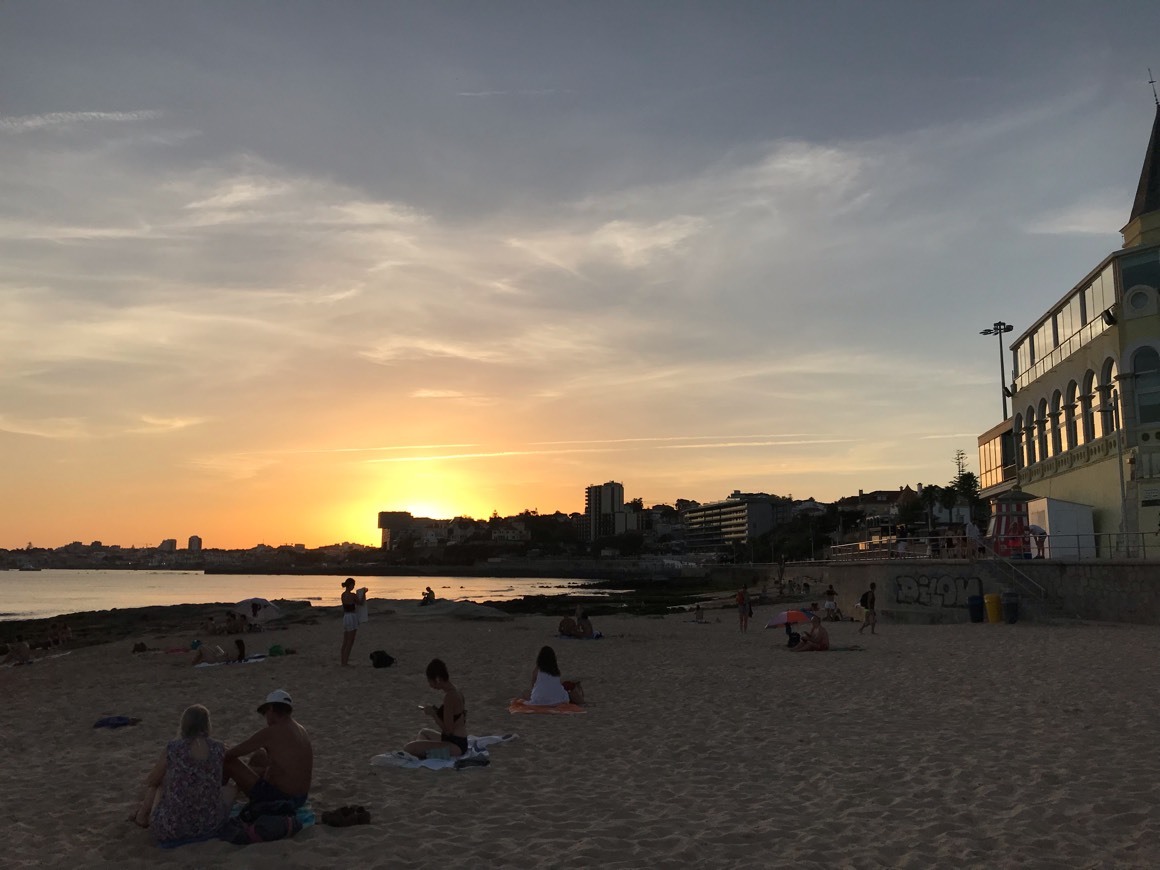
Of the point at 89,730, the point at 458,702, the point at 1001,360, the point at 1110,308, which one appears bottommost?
the point at 89,730

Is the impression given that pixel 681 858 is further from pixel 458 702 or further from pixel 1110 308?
pixel 1110 308

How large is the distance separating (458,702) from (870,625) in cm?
2034

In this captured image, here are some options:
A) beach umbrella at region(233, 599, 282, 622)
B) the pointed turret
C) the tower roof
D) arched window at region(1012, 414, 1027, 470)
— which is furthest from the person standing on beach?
arched window at region(1012, 414, 1027, 470)

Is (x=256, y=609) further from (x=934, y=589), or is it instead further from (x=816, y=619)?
Result: (x=934, y=589)

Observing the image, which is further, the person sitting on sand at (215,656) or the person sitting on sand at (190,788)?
the person sitting on sand at (215,656)

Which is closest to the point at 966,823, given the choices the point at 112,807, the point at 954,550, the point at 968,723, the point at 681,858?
the point at 681,858

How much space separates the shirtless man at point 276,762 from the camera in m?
7.12

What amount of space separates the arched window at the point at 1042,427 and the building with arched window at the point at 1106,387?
0.15 feet

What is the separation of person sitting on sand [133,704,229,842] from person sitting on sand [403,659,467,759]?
294 centimetres

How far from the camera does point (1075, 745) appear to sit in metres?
9.60

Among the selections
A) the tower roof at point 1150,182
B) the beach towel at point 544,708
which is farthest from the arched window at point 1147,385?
the beach towel at point 544,708

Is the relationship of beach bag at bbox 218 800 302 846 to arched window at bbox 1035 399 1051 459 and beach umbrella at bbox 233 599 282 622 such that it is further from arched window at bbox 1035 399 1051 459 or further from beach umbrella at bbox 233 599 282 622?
arched window at bbox 1035 399 1051 459

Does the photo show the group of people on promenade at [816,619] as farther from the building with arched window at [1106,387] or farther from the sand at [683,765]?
the building with arched window at [1106,387]

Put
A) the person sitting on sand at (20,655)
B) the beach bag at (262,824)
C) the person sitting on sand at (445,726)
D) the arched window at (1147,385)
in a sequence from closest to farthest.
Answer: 1. the beach bag at (262,824)
2. the person sitting on sand at (445,726)
3. the person sitting on sand at (20,655)
4. the arched window at (1147,385)
